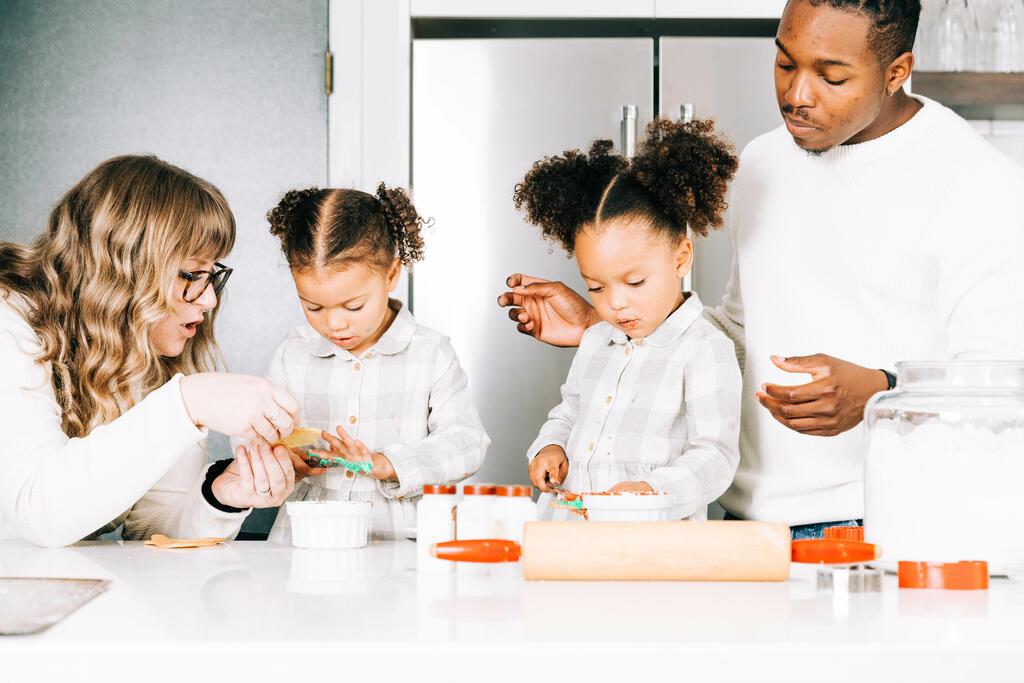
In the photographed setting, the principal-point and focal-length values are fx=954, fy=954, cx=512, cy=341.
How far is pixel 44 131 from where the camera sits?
7.27ft

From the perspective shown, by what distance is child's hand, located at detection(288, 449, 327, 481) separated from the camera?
1.50 metres

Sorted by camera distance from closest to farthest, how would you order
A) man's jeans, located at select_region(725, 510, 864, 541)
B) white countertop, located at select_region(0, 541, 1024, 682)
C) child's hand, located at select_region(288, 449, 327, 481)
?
white countertop, located at select_region(0, 541, 1024, 682), man's jeans, located at select_region(725, 510, 864, 541), child's hand, located at select_region(288, 449, 327, 481)

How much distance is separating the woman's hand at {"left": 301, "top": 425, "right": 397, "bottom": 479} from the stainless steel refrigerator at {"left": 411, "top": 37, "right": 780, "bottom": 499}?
66cm

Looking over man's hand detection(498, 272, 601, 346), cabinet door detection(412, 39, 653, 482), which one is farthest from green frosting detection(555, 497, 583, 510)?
cabinet door detection(412, 39, 653, 482)

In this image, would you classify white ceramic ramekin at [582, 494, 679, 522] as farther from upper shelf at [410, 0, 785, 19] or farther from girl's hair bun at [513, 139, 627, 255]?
upper shelf at [410, 0, 785, 19]

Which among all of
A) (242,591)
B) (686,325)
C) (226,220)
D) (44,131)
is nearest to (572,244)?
(686,325)

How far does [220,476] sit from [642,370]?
0.70m

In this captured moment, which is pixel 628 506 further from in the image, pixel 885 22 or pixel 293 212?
pixel 293 212

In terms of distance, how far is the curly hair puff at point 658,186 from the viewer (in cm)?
155

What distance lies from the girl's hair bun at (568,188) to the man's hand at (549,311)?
131 mm

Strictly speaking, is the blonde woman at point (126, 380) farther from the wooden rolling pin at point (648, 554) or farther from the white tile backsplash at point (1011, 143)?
the white tile backsplash at point (1011, 143)

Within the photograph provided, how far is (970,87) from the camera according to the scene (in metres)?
2.11

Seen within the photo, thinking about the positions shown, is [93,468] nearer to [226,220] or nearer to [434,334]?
[226,220]

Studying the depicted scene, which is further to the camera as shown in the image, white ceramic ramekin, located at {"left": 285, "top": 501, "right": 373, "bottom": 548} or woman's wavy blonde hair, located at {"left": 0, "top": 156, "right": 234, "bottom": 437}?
woman's wavy blonde hair, located at {"left": 0, "top": 156, "right": 234, "bottom": 437}
